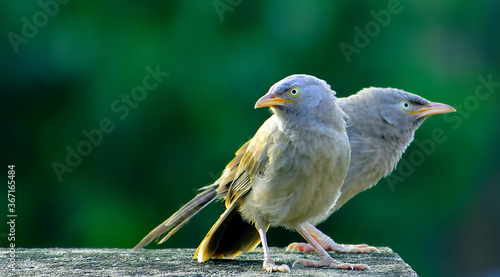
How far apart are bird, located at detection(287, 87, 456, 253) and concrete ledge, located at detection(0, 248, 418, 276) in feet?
2.26

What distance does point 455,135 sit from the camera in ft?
27.1

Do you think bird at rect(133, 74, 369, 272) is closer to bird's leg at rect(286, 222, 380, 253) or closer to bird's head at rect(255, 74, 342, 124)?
bird's head at rect(255, 74, 342, 124)

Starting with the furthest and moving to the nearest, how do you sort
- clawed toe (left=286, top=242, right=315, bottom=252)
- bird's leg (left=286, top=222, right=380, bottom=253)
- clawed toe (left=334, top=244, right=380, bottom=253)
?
1. clawed toe (left=286, top=242, right=315, bottom=252)
2. bird's leg (left=286, top=222, right=380, bottom=253)
3. clawed toe (left=334, top=244, right=380, bottom=253)

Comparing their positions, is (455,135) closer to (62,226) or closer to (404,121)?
(404,121)

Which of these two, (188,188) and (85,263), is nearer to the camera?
(85,263)

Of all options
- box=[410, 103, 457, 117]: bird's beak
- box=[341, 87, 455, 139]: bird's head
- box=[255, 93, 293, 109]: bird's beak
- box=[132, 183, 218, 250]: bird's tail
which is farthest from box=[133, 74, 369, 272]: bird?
box=[410, 103, 457, 117]: bird's beak

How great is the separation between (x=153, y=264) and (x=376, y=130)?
2.23m

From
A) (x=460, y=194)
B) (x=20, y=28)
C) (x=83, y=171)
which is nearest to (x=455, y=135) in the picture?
(x=460, y=194)

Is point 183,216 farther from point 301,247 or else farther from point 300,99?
point 300,99

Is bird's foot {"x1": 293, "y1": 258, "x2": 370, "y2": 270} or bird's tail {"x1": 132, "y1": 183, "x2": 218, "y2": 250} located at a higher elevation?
bird's tail {"x1": 132, "y1": 183, "x2": 218, "y2": 250}

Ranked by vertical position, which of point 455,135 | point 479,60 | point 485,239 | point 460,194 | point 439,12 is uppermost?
point 439,12

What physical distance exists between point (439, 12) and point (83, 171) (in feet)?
13.4

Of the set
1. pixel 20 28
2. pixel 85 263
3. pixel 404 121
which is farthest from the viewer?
pixel 20 28

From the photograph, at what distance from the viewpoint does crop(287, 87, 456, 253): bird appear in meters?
5.98
